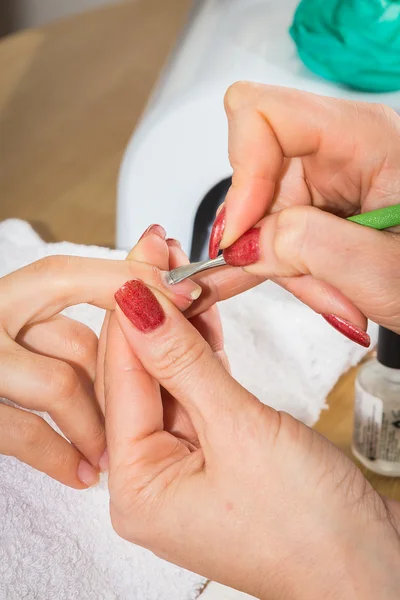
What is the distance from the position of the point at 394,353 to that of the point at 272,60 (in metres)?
0.30

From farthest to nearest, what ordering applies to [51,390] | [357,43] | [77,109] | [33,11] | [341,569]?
[33,11] → [77,109] → [357,43] → [51,390] → [341,569]

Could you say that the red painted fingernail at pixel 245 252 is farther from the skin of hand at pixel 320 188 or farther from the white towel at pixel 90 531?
the white towel at pixel 90 531

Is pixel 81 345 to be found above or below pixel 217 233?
below

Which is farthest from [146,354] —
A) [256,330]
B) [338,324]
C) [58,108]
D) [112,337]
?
[58,108]

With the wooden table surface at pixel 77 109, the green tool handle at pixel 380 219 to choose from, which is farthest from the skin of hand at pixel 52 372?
the wooden table surface at pixel 77 109

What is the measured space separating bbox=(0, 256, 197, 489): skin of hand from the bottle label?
0.17 metres

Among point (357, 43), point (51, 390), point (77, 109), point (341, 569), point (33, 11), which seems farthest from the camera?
point (33, 11)

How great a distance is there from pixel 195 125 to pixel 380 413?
28 centimetres

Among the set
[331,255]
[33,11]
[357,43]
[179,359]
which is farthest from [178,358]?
[33,11]

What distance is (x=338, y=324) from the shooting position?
19.9 inches

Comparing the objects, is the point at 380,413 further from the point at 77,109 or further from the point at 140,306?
the point at 77,109

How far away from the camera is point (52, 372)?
497mm

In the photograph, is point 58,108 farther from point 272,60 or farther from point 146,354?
point 146,354

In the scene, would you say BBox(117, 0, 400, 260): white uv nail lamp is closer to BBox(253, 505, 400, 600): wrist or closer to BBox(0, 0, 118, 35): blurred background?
BBox(253, 505, 400, 600): wrist
